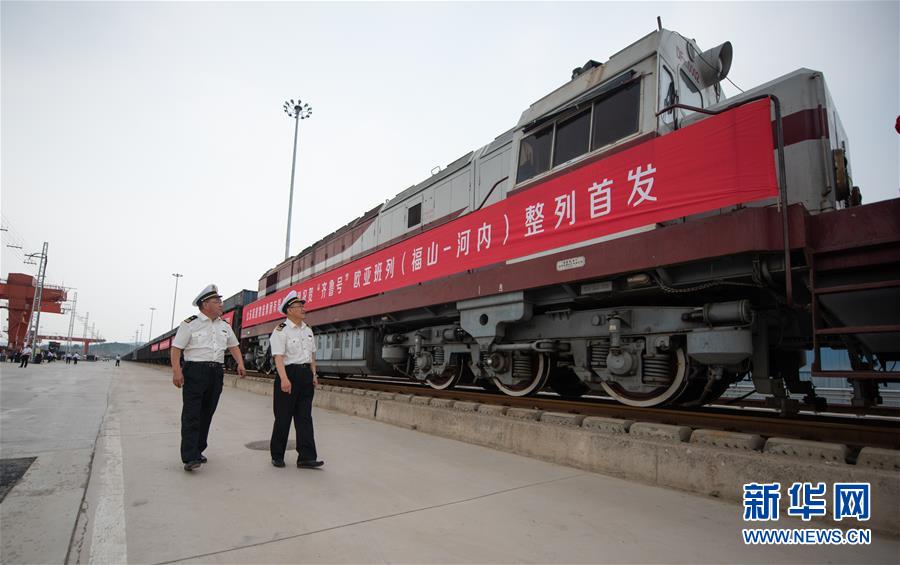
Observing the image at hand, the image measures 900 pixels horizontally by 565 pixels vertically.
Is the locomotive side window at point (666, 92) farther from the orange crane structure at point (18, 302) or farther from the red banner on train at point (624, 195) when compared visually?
the orange crane structure at point (18, 302)

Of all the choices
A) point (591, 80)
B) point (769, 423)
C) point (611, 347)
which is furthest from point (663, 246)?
point (591, 80)

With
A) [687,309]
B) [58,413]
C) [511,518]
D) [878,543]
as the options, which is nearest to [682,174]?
[687,309]

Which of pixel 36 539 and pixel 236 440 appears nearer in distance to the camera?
pixel 36 539

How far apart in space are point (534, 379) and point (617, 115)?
340cm

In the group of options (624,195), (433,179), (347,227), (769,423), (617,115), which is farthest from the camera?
(347,227)

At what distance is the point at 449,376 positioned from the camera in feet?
25.4

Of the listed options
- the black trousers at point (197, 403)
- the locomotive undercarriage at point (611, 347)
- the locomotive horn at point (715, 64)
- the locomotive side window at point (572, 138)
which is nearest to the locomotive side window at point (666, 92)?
the locomotive side window at point (572, 138)

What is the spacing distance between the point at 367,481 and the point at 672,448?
2.31 m

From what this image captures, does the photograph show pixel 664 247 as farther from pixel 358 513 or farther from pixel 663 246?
pixel 358 513

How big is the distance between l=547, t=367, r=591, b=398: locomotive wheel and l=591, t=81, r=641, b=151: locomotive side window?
3313mm

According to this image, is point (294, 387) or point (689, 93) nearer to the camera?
point (294, 387)

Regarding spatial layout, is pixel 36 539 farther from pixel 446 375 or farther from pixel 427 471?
pixel 446 375

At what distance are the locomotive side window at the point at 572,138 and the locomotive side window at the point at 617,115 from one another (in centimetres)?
11

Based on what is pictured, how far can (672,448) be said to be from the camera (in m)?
3.34
